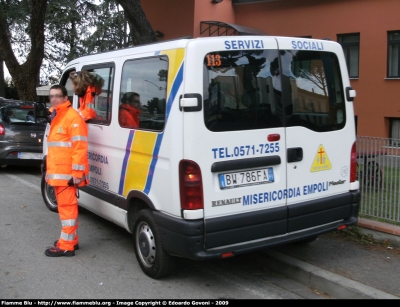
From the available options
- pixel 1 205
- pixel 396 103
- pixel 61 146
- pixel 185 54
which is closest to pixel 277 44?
pixel 185 54

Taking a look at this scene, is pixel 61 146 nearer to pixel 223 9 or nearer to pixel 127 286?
pixel 127 286

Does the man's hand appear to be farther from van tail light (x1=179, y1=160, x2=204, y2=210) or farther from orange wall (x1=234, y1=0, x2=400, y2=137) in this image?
orange wall (x1=234, y1=0, x2=400, y2=137)

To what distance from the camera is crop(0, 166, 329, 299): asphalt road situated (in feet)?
14.6

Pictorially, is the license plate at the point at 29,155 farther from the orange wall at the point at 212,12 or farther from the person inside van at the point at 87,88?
the orange wall at the point at 212,12

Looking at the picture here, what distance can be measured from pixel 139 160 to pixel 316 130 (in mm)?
1709

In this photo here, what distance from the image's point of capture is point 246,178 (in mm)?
4336

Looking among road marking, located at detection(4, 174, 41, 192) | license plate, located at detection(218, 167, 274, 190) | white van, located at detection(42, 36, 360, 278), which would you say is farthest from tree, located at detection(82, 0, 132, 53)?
license plate, located at detection(218, 167, 274, 190)

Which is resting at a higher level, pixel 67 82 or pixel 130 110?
pixel 67 82

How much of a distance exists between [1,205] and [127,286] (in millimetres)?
4020

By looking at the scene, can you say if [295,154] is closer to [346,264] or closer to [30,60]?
[346,264]

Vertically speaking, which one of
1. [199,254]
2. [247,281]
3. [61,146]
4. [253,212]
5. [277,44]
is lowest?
[247,281]

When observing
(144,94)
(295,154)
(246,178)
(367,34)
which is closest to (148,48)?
(144,94)

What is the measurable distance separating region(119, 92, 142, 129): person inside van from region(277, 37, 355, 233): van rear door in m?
1.43

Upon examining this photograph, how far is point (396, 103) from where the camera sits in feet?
45.2
